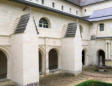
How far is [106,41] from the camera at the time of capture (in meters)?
19.5

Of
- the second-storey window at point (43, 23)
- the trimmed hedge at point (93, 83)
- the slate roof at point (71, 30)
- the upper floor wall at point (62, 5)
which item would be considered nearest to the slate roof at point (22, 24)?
the second-storey window at point (43, 23)

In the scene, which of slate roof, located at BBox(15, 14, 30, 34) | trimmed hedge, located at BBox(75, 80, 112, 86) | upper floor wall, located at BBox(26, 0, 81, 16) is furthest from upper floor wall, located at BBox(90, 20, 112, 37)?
slate roof, located at BBox(15, 14, 30, 34)

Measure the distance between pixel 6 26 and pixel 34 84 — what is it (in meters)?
5.35

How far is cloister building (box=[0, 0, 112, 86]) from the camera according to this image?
404 inches

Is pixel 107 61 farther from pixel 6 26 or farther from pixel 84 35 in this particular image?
pixel 6 26

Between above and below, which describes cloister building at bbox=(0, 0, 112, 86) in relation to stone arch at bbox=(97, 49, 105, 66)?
above

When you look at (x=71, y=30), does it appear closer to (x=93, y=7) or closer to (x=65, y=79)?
(x=65, y=79)

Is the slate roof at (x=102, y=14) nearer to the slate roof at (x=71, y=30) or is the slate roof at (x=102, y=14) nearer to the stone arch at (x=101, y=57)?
the stone arch at (x=101, y=57)

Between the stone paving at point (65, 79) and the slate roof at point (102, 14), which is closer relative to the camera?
the stone paving at point (65, 79)

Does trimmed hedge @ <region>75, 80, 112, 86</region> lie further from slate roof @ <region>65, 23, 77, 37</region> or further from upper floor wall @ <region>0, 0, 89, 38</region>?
upper floor wall @ <region>0, 0, 89, 38</region>

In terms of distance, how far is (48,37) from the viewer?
1389cm

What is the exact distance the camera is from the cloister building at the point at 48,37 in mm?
10273

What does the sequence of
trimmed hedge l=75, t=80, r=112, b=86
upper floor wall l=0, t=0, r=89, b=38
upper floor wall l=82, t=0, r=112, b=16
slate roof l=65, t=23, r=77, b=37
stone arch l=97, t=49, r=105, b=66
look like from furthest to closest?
upper floor wall l=82, t=0, r=112, b=16, stone arch l=97, t=49, r=105, b=66, slate roof l=65, t=23, r=77, b=37, trimmed hedge l=75, t=80, r=112, b=86, upper floor wall l=0, t=0, r=89, b=38

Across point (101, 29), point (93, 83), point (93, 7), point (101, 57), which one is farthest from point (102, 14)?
point (93, 83)
